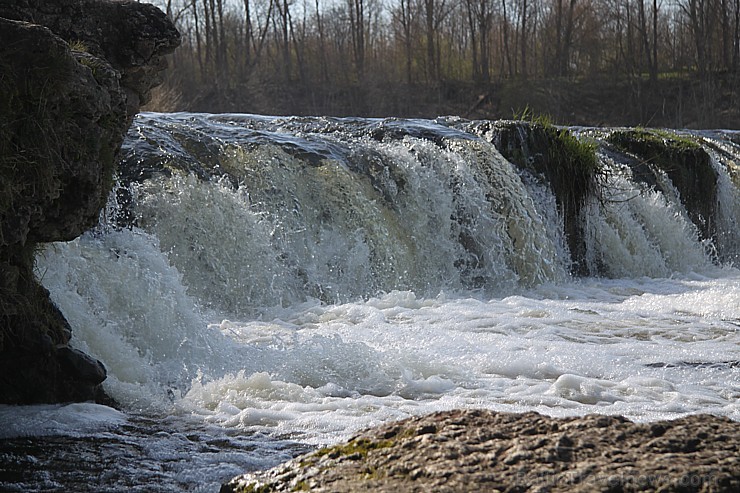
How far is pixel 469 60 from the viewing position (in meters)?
29.4

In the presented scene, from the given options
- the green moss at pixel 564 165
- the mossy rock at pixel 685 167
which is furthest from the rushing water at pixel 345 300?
the mossy rock at pixel 685 167

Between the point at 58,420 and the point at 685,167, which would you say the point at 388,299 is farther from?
the point at 685,167

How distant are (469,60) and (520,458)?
2831cm

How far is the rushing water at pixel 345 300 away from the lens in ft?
12.9

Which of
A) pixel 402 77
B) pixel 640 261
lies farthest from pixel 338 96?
pixel 640 261

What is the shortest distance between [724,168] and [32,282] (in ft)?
34.7

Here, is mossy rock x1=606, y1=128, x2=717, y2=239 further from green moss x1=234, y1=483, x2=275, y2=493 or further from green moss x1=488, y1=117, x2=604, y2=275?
green moss x1=234, y1=483, x2=275, y2=493

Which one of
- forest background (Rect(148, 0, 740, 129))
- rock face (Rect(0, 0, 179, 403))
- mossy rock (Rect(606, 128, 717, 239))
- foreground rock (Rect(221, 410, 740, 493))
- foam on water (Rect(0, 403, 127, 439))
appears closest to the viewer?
foreground rock (Rect(221, 410, 740, 493))

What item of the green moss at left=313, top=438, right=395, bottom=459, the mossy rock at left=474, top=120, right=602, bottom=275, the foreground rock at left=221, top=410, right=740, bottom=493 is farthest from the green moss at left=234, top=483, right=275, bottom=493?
the mossy rock at left=474, top=120, right=602, bottom=275

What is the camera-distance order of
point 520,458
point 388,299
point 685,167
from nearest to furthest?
point 520,458 → point 388,299 → point 685,167

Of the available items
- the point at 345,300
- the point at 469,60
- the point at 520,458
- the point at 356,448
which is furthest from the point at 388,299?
the point at 469,60

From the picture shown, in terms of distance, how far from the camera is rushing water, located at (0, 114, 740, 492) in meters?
3.94

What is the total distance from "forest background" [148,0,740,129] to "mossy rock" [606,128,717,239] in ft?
45.6

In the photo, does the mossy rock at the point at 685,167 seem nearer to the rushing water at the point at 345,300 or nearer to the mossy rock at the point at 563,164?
the rushing water at the point at 345,300
